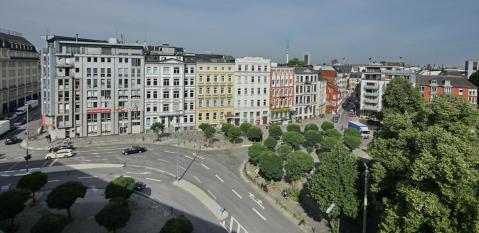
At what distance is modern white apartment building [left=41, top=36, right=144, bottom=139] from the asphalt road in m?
10.3

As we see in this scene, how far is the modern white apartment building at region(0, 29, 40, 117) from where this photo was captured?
100m

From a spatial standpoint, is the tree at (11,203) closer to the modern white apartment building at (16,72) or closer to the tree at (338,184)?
the tree at (338,184)

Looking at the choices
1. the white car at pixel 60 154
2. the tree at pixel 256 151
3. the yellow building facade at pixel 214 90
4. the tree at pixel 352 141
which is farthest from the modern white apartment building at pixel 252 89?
the white car at pixel 60 154

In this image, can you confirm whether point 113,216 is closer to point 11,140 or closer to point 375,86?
point 11,140

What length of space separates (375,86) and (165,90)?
2608 inches

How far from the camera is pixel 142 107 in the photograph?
85.2 metres

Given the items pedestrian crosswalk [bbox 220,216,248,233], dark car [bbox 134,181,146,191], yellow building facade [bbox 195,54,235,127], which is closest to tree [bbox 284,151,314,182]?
pedestrian crosswalk [bbox 220,216,248,233]

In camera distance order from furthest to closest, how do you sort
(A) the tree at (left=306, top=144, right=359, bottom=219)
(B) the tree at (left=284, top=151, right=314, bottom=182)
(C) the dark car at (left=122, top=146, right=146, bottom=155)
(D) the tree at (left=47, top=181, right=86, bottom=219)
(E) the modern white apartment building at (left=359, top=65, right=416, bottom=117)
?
(E) the modern white apartment building at (left=359, top=65, right=416, bottom=117)
(C) the dark car at (left=122, top=146, right=146, bottom=155)
(B) the tree at (left=284, top=151, right=314, bottom=182)
(A) the tree at (left=306, top=144, right=359, bottom=219)
(D) the tree at (left=47, top=181, right=86, bottom=219)

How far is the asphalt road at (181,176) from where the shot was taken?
4356cm

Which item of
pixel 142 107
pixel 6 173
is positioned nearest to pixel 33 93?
pixel 142 107

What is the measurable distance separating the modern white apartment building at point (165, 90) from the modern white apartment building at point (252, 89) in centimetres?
1519

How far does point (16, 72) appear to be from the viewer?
110 meters

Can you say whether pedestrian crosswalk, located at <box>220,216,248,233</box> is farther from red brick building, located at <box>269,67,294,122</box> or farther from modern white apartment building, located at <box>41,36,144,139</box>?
red brick building, located at <box>269,67,294,122</box>

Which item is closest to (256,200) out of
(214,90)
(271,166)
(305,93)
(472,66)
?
(271,166)
